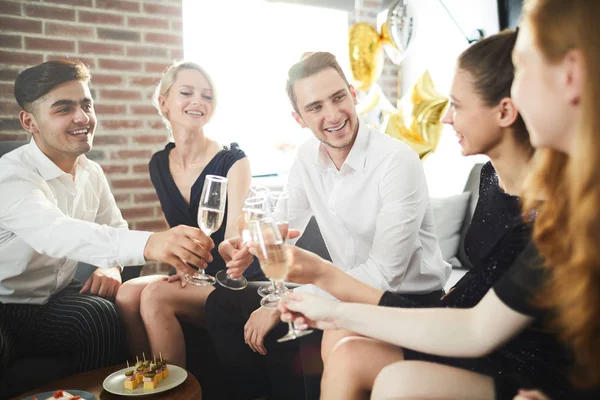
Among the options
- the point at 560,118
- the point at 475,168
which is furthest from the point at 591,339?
the point at 475,168

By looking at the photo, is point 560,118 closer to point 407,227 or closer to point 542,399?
point 542,399

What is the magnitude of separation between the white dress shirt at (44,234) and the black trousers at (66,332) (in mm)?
83

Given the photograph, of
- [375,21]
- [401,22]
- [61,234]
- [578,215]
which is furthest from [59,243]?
[375,21]

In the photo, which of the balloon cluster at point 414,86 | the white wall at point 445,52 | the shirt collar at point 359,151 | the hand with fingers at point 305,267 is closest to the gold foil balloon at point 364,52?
the balloon cluster at point 414,86

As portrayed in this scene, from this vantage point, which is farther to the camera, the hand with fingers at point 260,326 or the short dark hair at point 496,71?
the hand with fingers at point 260,326

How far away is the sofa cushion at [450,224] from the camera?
10.3 feet

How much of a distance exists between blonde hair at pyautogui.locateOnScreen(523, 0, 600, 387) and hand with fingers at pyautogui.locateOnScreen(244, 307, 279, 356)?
970 mm

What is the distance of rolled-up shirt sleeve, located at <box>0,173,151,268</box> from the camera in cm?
180

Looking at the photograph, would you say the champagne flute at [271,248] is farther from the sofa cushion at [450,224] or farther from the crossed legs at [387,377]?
the sofa cushion at [450,224]

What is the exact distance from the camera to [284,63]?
13.8 ft

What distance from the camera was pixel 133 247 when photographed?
1779mm

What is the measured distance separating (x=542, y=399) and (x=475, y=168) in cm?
244

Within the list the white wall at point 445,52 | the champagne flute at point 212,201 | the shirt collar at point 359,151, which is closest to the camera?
the champagne flute at point 212,201

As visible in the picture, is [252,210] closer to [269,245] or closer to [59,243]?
[269,245]
